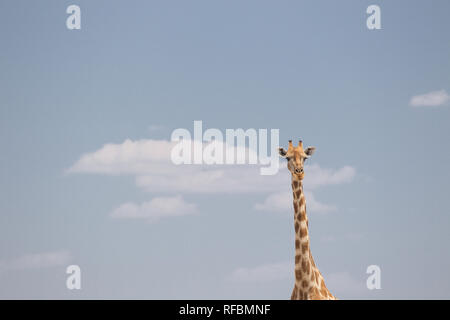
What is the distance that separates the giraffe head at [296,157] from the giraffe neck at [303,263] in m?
0.41

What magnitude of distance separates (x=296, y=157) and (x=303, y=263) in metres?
3.96

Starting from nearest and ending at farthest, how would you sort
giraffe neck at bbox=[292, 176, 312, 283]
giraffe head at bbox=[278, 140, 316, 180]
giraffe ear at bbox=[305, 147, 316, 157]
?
giraffe head at bbox=[278, 140, 316, 180], giraffe ear at bbox=[305, 147, 316, 157], giraffe neck at bbox=[292, 176, 312, 283]

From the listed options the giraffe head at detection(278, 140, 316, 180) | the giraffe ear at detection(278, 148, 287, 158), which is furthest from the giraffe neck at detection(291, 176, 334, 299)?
the giraffe ear at detection(278, 148, 287, 158)

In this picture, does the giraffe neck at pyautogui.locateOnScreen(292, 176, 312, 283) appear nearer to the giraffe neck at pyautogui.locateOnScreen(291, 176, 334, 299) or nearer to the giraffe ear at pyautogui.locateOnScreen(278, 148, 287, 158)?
the giraffe neck at pyautogui.locateOnScreen(291, 176, 334, 299)

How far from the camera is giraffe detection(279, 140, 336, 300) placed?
67.4ft

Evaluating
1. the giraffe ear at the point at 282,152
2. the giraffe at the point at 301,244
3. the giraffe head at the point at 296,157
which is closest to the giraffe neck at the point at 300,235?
the giraffe at the point at 301,244

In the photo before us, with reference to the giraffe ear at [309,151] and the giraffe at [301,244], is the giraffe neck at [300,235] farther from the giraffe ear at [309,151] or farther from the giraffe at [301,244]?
the giraffe ear at [309,151]

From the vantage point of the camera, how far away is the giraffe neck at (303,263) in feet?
68.2
